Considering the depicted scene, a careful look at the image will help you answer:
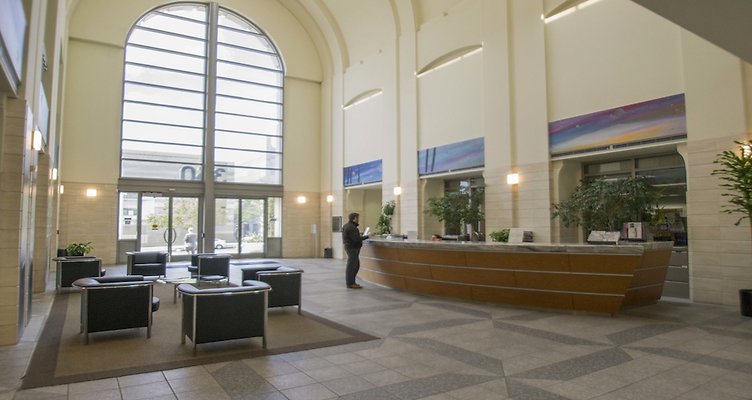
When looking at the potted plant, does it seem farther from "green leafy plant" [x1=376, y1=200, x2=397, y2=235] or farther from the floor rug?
"green leafy plant" [x1=376, y1=200, x2=397, y2=235]

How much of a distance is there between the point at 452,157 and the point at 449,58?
2.75 m

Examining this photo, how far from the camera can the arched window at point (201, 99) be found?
626 inches

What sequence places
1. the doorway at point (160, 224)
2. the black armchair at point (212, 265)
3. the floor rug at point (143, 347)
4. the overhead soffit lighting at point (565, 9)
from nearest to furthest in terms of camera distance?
the floor rug at point (143, 347) < the overhead soffit lighting at point (565, 9) < the black armchair at point (212, 265) < the doorway at point (160, 224)

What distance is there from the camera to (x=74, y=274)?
8.84 metres

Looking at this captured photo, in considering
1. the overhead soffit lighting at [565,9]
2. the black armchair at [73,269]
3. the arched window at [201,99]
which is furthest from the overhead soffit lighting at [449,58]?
the black armchair at [73,269]

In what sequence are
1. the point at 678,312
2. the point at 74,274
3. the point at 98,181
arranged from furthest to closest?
the point at 98,181
the point at 74,274
the point at 678,312

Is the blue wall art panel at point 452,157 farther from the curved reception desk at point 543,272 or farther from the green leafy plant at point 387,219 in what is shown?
the curved reception desk at point 543,272

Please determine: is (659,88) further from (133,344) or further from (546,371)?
(133,344)

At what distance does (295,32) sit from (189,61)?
4.28 metres

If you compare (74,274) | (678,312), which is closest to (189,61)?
(74,274)

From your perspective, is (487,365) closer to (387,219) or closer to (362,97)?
(387,219)

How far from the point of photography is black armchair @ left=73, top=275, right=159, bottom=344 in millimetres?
5039

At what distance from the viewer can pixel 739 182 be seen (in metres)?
6.59

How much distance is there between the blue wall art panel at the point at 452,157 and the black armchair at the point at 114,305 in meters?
8.38
